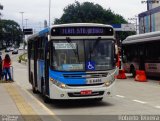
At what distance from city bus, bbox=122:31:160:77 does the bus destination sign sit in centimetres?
1168

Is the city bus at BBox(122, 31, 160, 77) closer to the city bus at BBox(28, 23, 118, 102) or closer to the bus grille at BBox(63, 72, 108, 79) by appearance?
the city bus at BBox(28, 23, 118, 102)

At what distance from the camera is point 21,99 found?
17.8 metres

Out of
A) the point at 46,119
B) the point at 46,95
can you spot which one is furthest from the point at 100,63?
the point at 46,119

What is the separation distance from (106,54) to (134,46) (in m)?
15.6

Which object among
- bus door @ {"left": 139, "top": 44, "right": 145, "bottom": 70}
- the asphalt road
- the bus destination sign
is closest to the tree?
bus door @ {"left": 139, "top": 44, "right": 145, "bottom": 70}

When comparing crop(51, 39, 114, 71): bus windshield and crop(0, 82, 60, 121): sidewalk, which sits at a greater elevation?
crop(51, 39, 114, 71): bus windshield

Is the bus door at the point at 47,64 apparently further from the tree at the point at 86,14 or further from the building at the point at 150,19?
the tree at the point at 86,14

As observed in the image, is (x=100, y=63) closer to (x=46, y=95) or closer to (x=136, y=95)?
(x=46, y=95)

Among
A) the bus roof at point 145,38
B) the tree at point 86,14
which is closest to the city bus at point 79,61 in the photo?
the bus roof at point 145,38

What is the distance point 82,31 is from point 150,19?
253 ft

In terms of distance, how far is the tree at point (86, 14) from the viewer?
93.6 meters

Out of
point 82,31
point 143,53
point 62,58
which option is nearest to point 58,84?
point 62,58

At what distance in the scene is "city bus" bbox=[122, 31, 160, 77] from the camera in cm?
A: 2719

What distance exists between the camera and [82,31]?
15391 millimetres
